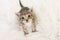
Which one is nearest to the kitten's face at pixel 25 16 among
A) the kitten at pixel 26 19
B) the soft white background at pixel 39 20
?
the kitten at pixel 26 19

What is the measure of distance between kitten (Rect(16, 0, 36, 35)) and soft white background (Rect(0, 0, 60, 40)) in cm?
4

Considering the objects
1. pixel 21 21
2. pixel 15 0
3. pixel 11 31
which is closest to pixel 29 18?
pixel 21 21

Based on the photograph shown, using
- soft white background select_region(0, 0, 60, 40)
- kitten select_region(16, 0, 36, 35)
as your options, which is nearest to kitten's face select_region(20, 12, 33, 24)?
kitten select_region(16, 0, 36, 35)

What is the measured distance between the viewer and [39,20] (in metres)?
1.15

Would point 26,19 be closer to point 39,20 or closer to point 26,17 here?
point 26,17

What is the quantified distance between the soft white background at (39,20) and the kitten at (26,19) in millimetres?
39

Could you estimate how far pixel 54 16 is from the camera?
3.84ft

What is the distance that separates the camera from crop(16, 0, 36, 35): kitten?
1024mm

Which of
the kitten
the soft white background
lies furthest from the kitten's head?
the soft white background

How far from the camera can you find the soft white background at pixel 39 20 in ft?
3.52

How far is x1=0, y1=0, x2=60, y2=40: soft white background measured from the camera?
3.52 ft

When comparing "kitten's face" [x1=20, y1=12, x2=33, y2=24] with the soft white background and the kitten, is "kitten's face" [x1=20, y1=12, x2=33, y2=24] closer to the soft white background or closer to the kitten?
the kitten

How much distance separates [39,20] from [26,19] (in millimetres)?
165

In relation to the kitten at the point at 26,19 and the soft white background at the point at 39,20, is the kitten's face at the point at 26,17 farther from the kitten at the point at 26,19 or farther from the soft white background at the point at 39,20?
the soft white background at the point at 39,20
